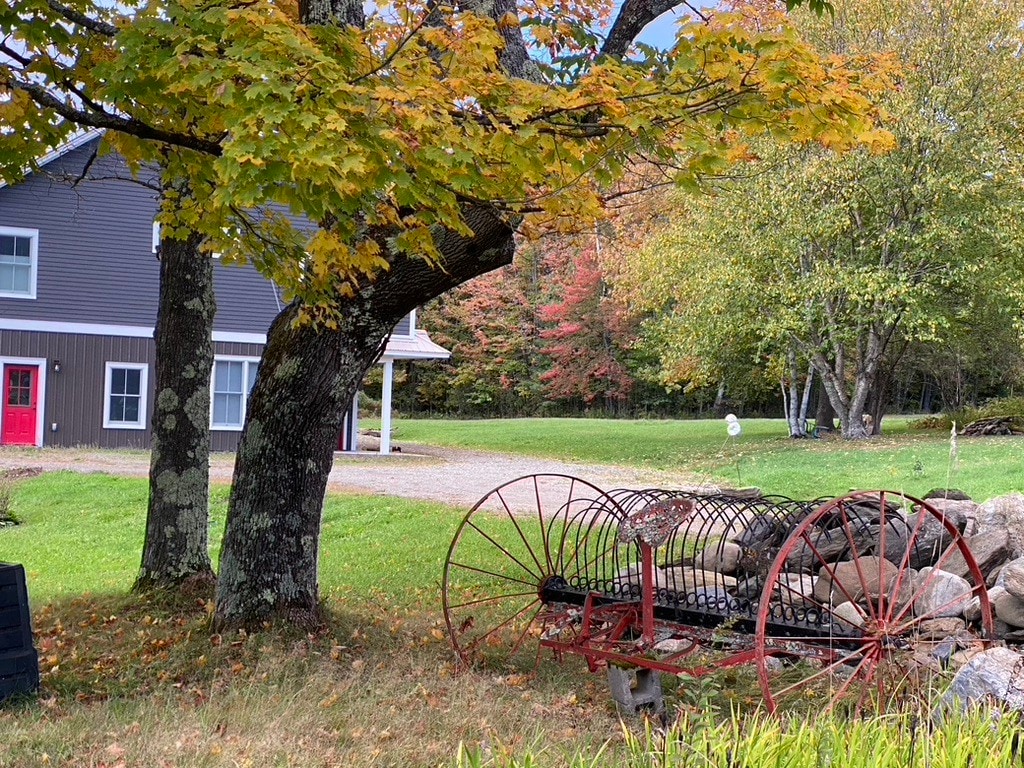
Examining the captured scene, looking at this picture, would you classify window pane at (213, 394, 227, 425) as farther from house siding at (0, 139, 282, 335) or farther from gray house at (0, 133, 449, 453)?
house siding at (0, 139, 282, 335)

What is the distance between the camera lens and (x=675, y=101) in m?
4.98

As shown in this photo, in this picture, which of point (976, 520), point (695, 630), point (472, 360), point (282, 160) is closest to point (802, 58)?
point (282, 160)

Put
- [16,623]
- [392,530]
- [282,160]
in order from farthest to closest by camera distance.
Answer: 1. [392,530]
2. [16,623]
3. [282,160]

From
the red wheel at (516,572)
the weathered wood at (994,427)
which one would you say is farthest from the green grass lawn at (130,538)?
the weathered wood at (994,427)

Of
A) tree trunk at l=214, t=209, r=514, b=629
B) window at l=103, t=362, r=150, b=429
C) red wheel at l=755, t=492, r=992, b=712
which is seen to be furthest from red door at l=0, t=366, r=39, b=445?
red wheel at l=755, t=492, r=992, b=712

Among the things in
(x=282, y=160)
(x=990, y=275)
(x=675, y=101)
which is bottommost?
(x=282, y=160)

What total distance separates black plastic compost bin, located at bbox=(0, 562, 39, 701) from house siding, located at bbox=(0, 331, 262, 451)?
677 inches

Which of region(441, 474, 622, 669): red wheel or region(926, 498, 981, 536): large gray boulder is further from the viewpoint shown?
region(926, 498, 981, 536): large gray boulder

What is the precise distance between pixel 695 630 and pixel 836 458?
1587 centimetres

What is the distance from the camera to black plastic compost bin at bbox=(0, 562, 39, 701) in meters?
5.31

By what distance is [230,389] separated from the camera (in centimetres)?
2320

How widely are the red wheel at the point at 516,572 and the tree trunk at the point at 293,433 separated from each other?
41.4 inches

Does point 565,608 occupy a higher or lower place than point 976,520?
lower

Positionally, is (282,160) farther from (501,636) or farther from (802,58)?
(501,636)
